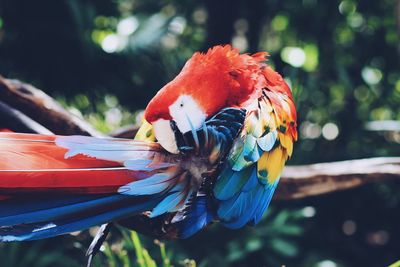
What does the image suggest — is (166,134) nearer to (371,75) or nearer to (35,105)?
(35,105)

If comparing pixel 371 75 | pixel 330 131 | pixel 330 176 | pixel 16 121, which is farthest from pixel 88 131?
pixel 371 75

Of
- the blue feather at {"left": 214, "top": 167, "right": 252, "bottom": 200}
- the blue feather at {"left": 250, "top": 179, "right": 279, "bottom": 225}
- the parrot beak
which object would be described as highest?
the parrot beak

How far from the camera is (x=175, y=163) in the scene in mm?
673

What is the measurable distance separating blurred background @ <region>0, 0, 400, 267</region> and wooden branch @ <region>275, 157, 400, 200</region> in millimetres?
419

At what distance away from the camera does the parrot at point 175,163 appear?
23.1 inches

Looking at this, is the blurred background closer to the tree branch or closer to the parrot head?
the tree branch

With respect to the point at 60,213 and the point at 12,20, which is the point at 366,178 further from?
the point at 12,20

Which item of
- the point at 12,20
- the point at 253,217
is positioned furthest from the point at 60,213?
the point at 12,20

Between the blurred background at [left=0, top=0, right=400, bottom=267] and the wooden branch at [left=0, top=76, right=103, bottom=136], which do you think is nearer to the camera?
the wooden branch at [left=0, top=76, right=103, bottom=136]

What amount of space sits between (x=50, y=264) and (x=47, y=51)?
2.42ft

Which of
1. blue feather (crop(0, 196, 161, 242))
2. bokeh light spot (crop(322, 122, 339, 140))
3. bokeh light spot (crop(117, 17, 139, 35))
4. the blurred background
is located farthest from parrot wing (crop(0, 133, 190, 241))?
bokeh light spot (crop(322, 122, 339, 140))

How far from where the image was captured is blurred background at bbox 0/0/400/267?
1719 mm

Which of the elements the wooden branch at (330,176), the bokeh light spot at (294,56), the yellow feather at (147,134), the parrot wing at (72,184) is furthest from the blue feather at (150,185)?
the bokeh light spot at (294,56)

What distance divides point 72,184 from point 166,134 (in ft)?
0.43
